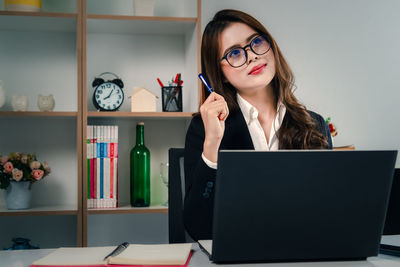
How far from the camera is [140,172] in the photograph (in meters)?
2.44

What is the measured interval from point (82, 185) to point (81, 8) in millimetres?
896

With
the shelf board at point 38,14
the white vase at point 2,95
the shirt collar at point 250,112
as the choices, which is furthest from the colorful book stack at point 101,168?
the shirt collar at point 250,112

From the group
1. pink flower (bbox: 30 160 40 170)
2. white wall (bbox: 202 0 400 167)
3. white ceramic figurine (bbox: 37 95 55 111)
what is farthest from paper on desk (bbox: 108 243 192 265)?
white wall (bbox: 202 0 400 167)

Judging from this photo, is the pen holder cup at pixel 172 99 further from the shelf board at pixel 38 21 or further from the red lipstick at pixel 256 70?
the red lipstick at pixel 256 70

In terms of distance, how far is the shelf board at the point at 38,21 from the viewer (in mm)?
2293

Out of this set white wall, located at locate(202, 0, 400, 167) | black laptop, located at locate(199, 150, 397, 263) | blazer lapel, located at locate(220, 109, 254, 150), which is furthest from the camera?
white wall, located at locate(202, 0, 400, 167)

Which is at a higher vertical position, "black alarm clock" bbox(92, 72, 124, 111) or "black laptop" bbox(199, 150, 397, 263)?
"black alarm clock" bbox(92, 72, 124, 111)

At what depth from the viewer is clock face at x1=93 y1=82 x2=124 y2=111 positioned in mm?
2432

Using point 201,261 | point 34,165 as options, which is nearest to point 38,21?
point 34,165

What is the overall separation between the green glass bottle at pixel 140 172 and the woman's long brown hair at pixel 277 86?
852 millimetres

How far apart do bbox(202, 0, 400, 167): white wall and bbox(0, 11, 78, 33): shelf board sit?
3.31ft

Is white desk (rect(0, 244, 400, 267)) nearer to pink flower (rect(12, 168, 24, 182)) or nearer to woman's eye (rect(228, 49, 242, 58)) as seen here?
woman's eye (rect(228, 49, 242, 58))

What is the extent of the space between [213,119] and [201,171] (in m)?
0.16

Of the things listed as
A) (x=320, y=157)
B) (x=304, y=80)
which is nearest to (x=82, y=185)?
(x=304, y=80)
